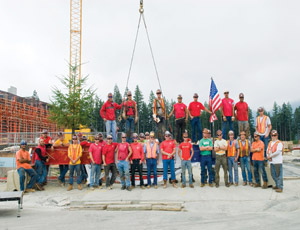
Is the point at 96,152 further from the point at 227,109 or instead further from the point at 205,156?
the point at 227,109

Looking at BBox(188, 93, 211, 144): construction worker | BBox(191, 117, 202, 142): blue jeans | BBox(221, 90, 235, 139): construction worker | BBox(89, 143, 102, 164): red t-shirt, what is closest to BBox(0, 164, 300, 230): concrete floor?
BBox(89, 143, 102, 164): red t-shirt

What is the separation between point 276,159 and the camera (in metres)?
9.50

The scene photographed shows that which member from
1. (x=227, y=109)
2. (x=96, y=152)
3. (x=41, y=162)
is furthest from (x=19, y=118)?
(x=227, y=109)

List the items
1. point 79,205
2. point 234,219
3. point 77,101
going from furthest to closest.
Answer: point 77,101
point 79,205
point 234,219

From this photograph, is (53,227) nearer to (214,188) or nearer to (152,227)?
(152,227)

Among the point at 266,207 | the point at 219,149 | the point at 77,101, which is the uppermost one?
the point at 77,101

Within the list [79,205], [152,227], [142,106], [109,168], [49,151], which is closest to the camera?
[152,227]

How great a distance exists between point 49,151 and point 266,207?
8.83m

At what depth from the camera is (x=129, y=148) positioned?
33.7 feet

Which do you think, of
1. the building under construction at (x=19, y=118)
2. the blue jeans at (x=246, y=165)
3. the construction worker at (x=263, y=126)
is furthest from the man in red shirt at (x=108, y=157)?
the building under construction at (x=19, y=118)

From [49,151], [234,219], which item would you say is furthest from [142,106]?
[234,219]

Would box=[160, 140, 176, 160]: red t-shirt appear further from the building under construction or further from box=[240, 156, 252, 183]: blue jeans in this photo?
the building under construction

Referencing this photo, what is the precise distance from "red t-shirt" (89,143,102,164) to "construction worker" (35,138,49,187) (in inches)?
86.5

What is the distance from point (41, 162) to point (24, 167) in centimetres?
82
